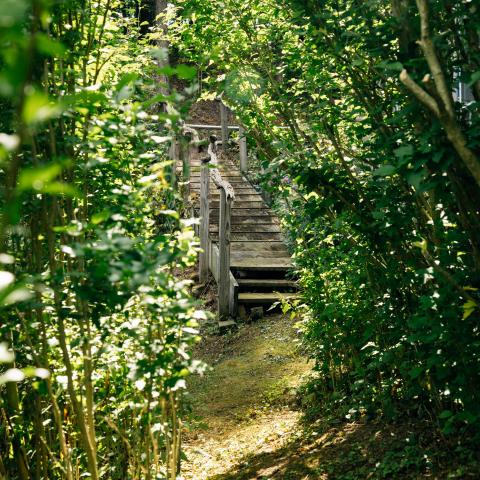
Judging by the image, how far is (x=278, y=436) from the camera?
545 centimetres

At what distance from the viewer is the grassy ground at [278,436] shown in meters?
3.84

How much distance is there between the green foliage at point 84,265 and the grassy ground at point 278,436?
732 mm

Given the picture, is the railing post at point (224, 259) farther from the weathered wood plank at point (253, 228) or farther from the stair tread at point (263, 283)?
the weathered wood plank at point (253, 228)

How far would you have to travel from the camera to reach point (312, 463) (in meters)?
4.39

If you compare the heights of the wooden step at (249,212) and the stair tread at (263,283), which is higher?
the wooden step at (249,212)

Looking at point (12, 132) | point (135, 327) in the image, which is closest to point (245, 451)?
point (135, 327)

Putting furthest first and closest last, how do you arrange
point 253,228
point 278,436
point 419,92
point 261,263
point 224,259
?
point 253,228, point 261,263, point 224,259, point 278,436, point 419,92

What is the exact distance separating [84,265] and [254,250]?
7758 millimetres

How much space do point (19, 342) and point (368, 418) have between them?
2809 mm

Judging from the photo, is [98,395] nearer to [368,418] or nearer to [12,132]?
[12,132]

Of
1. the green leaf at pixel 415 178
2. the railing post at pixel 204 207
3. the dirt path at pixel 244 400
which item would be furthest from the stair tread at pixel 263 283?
the green leaf at pixel 415 178

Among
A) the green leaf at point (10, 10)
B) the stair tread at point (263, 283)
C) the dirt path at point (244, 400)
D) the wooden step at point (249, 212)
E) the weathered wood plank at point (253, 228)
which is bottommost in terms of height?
the dirt path at point (244, 400)

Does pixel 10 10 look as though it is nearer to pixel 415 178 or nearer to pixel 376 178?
pixel 415 178

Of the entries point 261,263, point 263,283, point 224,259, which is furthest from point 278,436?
point 261,263
